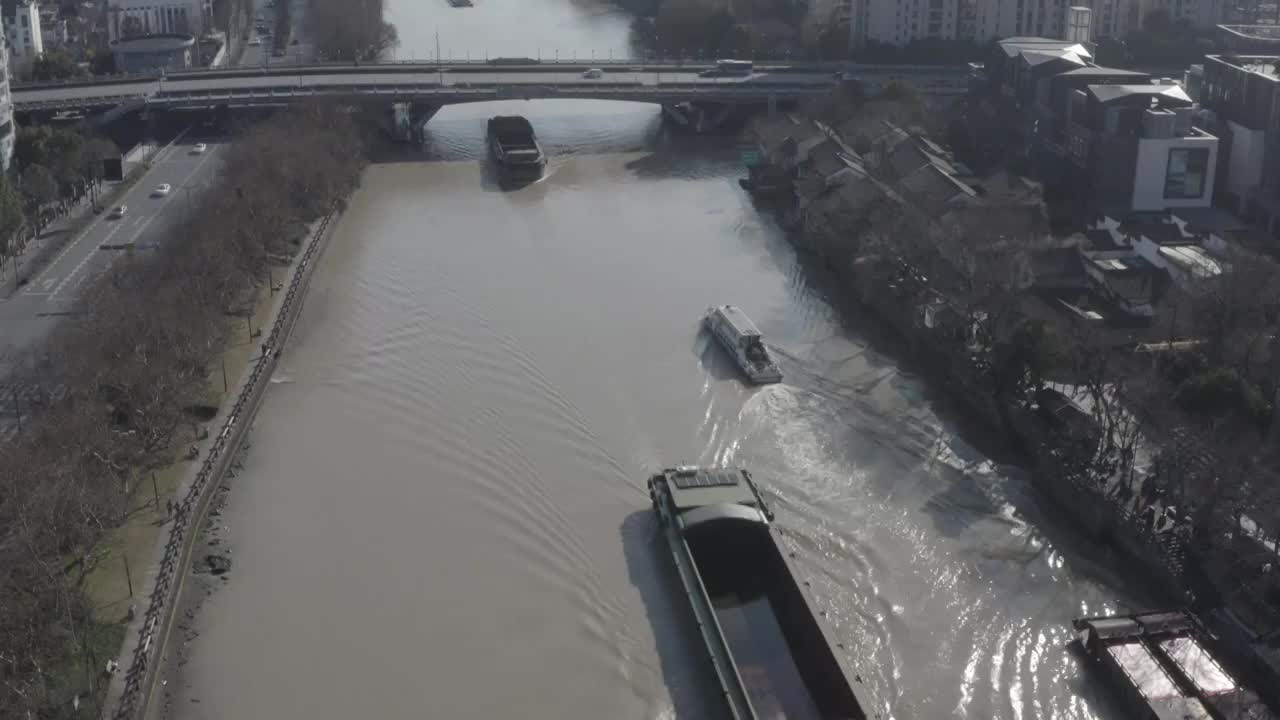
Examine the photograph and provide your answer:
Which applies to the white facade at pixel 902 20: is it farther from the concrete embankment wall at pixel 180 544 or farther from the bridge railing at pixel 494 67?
the concrete embankment wall at pixel 180 544

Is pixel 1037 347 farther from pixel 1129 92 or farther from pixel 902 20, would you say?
pixel 902 20

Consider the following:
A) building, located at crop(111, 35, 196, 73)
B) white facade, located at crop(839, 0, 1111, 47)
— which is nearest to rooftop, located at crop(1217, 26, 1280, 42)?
white facade, located at crop(839, 0, 1111, 47)

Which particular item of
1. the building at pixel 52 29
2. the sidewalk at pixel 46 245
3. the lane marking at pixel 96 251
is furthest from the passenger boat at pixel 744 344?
the building at pixel 52 29

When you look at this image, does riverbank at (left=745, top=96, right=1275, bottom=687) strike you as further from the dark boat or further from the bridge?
the bridge

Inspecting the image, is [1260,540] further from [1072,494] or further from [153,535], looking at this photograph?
[153,535]

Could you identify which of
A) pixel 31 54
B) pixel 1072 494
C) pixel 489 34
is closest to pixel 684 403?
pixel 1072 494
